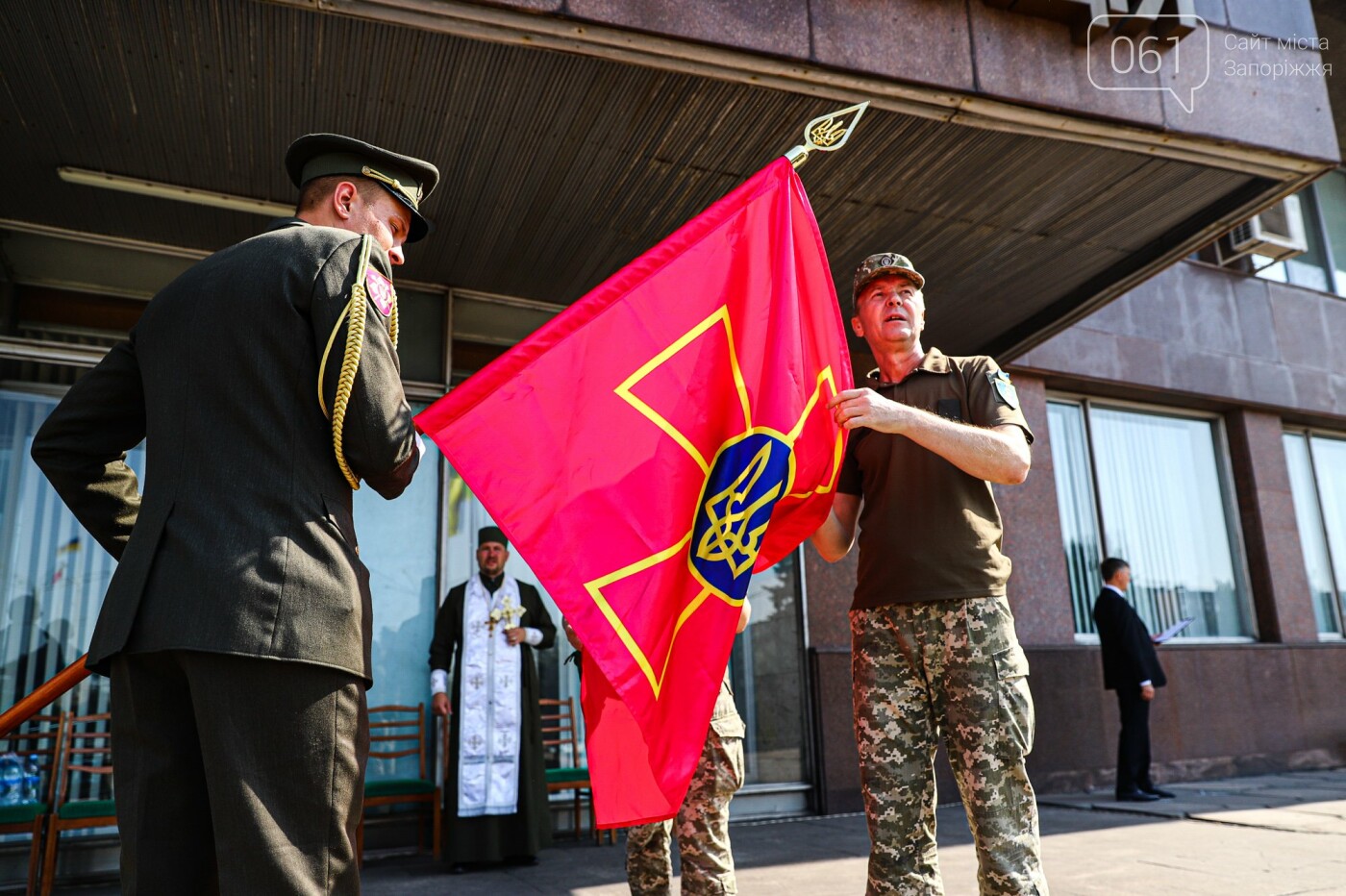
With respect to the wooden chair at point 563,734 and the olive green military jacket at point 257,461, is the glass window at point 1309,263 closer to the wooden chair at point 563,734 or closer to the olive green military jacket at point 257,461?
the wooden chair at point 563,734

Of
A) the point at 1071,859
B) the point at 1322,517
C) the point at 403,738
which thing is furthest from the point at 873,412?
the point at 1322,517

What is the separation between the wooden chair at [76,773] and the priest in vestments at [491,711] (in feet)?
6.19

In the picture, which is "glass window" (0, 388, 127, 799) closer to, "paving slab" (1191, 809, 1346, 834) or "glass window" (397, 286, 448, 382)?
"glass window" (397, 286, 448, 382)

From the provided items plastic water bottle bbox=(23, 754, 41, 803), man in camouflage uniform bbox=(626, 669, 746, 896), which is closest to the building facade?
plastic water bottle bbox=(23, 754, 41, 803)

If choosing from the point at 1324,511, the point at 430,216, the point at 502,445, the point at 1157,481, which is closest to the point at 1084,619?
the point at 1157,481

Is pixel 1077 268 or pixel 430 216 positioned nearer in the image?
pixel 430 216

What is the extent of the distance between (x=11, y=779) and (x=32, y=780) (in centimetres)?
11

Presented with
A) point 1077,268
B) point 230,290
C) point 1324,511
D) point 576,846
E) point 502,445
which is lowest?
point 576,846

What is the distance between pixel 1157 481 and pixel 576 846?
24.4 ft

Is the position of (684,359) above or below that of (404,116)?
below

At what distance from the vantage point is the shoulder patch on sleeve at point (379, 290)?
6.22ft

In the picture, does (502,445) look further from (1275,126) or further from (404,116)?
(1275,126)

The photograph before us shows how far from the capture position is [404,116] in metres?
4.93

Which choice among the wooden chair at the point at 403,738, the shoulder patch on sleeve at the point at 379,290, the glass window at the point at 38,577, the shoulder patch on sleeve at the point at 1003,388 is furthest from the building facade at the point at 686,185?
the shoulder patch on sleeve at the point at 379,290
